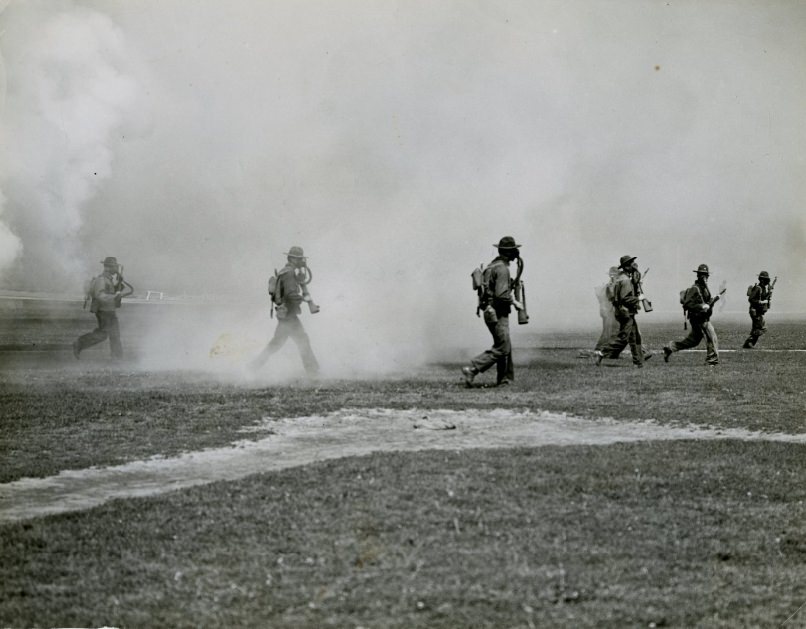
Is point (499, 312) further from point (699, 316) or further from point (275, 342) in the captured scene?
point (699, 316)

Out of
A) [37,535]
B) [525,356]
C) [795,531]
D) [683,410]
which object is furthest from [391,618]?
[525,356]

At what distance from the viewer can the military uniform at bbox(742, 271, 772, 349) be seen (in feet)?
76.6

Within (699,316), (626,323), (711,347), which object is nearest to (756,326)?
(699,316)

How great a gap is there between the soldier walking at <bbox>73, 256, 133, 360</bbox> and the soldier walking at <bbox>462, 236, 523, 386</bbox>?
28.1ft

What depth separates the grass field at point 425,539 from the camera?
489 centimetres

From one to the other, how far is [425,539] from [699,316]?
14.1 metres

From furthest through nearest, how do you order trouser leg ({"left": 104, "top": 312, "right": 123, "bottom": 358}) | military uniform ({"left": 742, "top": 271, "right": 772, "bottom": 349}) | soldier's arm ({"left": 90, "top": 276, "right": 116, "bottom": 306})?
military uniform ({"left": 742, "top": 271, "right": 772, "bottom": 349}) → trouser leg ({"left": 104, "top": 312, "right": 123, "bottom": 358}) → soldier's arm ({"left": 90, "top": 276, "right": 116, "bottom": 306})

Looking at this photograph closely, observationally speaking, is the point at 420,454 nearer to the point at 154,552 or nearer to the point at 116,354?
the point at 154,552

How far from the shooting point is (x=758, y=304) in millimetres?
23328

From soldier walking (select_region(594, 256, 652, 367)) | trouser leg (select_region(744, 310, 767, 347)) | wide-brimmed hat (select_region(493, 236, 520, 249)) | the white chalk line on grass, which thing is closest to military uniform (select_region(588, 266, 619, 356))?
soldier walking (select_region(594, 256, 652, 367))

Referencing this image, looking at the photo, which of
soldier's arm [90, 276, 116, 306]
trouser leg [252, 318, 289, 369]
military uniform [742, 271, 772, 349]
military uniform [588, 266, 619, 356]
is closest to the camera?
trouser leg [252, 318, 289, 369]

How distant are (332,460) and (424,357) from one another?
11363 mm

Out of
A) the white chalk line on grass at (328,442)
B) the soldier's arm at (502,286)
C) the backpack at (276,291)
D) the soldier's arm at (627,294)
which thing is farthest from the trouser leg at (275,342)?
the soldier's arm at (627,294)

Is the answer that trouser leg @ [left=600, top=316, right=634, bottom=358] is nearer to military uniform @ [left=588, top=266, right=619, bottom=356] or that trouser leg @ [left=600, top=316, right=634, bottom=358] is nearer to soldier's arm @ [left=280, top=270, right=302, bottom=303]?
military uniform @ [left=588, top=266, right=619, bottom=356]
